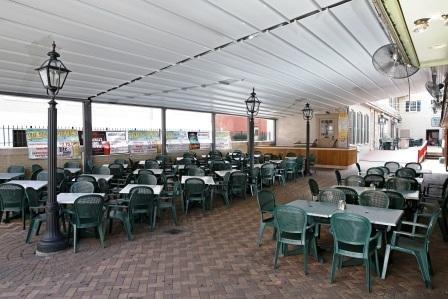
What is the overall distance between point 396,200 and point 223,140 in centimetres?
1219

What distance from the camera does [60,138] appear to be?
10.0 meters

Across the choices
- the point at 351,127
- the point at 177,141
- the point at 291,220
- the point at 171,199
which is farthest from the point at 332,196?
the point at 351,127

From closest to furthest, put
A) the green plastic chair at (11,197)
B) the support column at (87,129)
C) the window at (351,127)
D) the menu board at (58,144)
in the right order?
the green plastic chair at (11,197) < the menu board at (58,144) < the support column at (87,129) < the window at (351,127)

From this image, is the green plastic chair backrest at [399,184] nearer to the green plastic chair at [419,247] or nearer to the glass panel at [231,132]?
the green plastic chair at [419,247]

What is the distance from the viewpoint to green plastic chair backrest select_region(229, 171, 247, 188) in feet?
26.7

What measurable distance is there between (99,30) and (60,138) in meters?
6.57

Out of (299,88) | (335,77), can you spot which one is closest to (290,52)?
(335,77)

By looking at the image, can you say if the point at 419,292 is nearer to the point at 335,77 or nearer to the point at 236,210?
the point at 236,210

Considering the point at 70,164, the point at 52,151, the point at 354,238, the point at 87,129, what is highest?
the point at 87,129

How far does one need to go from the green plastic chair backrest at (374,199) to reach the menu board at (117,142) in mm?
8886

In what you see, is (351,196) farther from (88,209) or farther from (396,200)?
(88,209)

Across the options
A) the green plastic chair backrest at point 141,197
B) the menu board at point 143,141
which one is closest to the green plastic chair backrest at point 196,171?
the green plastic chair backrest at point 141,197

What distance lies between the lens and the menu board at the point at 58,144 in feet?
30.4

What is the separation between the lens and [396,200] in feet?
16.6
